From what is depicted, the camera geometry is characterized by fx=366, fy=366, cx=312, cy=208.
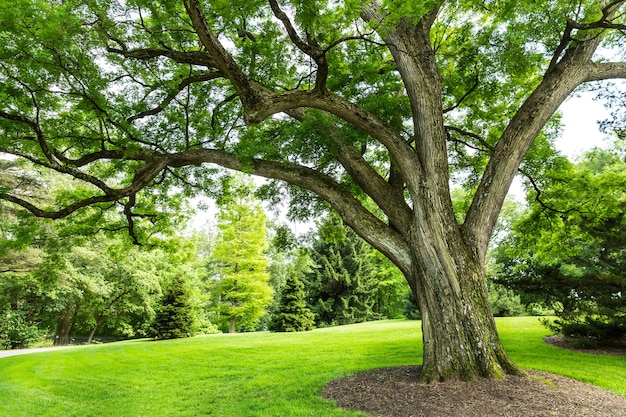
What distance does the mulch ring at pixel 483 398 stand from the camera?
13.5ft

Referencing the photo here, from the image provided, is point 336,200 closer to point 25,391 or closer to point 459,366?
point 459,366

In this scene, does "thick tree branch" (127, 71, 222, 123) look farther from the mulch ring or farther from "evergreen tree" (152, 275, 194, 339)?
"evergreen tree" (152, 275, 194, 339)

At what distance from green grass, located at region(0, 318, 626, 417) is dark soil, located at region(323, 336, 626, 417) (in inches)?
18.6

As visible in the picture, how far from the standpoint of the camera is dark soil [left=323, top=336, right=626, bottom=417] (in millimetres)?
4117

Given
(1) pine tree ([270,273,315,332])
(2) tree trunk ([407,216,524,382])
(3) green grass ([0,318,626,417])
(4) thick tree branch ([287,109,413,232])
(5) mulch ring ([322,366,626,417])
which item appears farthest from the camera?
(1) pine tree ([270,273,315,332])

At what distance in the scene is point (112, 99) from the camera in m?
7.36

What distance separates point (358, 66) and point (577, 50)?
363 centimetres

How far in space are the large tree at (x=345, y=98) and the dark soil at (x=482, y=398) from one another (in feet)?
1.00

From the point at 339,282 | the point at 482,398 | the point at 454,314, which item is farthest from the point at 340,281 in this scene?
the point at 482,398

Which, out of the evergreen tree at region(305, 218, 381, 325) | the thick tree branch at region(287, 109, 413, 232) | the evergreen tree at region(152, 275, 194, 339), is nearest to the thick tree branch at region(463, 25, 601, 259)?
the thick tree branch at region(287, 109, 413, 232)

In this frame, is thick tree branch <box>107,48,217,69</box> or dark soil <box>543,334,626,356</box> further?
dark soil <box>543,334,626,356</box>

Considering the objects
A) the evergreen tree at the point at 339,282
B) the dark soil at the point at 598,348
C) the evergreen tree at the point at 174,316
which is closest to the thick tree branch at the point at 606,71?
the dark soil at the point at 598,348

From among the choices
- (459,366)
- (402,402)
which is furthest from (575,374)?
(402,402)

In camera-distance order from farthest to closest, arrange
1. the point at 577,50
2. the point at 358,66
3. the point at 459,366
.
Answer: the point at 358,66 → the point at 577,50 → the point at 459,366
